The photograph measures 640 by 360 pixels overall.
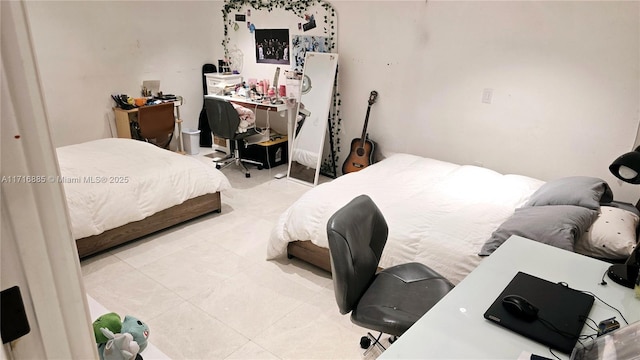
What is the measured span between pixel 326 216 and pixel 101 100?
3.64 metres

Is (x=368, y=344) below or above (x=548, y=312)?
below

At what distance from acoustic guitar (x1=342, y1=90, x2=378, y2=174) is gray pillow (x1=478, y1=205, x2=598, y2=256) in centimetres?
214

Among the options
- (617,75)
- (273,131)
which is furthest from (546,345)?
(273,131)

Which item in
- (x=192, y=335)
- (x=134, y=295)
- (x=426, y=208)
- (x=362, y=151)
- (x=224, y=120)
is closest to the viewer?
(x=192, y=335)

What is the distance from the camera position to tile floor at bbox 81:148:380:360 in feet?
7.32

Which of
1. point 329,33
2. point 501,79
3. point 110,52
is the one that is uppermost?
point 329,33

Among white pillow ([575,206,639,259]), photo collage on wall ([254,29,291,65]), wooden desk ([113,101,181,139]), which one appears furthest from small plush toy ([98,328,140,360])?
photo collage on wall ([254,29,291,65])

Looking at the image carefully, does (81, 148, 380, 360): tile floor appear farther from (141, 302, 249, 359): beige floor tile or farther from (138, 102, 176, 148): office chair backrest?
(138, 102, 176, 148): office chair backrest

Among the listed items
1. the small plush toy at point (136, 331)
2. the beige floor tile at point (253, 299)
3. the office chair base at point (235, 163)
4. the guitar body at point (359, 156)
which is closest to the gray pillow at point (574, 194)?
the beige floor tile at point (253, 299)

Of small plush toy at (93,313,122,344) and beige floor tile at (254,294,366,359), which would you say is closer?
small plush toy at (93,313,122,344)

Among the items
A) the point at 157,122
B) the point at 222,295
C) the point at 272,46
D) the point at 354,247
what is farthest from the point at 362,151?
the point at 354,247

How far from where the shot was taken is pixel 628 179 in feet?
4.83

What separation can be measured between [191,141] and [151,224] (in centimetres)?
244

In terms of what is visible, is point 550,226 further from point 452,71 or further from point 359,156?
point 359,156
